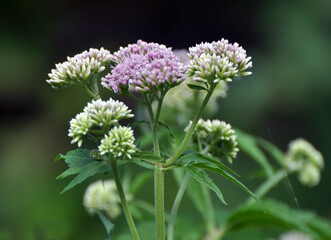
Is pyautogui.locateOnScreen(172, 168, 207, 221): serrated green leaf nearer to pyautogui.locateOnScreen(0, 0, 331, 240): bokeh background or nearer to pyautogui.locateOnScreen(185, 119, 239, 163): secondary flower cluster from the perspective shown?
pyautogui.locateOnScreen(185, 119, 239, 163): secondary flower cluster

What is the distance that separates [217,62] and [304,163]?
1293 mm

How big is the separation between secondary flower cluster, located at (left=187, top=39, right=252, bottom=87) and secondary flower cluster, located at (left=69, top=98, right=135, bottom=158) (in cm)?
21

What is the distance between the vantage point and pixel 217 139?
137 cm

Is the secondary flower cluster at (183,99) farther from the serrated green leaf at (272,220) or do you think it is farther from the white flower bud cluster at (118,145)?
the white flower bud cluster at (118,145)

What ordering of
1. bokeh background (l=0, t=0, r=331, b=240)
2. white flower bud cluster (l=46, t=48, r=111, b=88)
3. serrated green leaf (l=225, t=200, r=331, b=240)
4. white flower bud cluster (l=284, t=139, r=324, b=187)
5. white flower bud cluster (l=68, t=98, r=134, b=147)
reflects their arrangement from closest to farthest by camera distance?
white flower bud cluster (l=68, t=98, r=134, b=147) < white flower bud cluster (l=46, t=48, r=111, b=88) < serrated green leaf (l=225, t=200, r=331, b=240) < white flower bud cluster (l=284, t=139, r=324, b=187) < bokeh background (l=0, t=0, r=331, b=240)

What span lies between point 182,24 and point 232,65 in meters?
3.02

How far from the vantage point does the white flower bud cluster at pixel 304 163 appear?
225cm

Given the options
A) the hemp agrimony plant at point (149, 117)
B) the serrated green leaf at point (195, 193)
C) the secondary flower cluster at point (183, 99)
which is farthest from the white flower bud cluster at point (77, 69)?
the secondary flower cluster at point (183, 99)

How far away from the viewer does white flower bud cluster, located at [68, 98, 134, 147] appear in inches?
44.1

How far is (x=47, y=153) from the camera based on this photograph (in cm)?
375

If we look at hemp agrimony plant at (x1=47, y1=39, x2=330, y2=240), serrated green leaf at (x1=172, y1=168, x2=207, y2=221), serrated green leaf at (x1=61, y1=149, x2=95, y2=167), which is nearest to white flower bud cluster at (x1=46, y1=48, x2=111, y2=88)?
hemp agrimony plant at (x1=47, y1=39, x2=330, y2=240)

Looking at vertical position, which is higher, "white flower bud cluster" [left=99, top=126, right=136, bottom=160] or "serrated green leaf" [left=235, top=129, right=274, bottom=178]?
"serrated green leaf" [left=235, top=129, right=274, bottom=178]

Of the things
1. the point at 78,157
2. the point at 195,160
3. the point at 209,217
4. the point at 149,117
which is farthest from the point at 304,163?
the point at 78,157

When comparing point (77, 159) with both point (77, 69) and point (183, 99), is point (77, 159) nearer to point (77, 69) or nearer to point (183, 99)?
point (77, 69)
